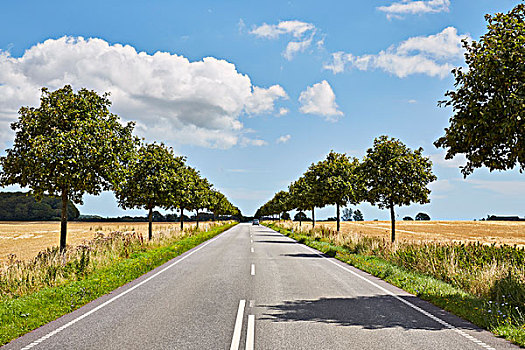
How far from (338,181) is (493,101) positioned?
20.3 meters

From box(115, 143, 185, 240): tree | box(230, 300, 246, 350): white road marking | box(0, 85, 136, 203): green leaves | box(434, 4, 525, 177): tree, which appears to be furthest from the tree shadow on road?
box(115, 143, 185, 240): tree

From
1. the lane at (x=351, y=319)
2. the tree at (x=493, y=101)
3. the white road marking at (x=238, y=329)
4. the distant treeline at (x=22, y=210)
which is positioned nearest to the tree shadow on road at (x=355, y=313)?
the lane at (x=351, y=319)

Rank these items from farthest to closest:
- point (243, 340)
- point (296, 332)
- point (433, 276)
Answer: point (433, 276) < point (296, 332) < point (243, 340)

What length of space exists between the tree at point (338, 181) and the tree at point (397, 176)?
6.18 meters

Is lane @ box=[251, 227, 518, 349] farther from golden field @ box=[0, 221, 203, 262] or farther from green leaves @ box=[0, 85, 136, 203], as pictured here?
golden field @ box=[0, 221, 203, 262]

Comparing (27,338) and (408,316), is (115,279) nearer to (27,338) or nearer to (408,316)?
(27,338)

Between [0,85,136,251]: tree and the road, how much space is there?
537cm

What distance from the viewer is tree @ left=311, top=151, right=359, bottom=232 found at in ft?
92.3

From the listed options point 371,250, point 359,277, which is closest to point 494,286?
point 359,277

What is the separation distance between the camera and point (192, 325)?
22.1 ft

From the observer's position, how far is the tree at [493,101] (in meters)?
7.70

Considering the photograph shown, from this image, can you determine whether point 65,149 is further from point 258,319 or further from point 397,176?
point 397,176

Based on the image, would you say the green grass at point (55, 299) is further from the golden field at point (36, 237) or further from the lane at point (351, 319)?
the golden field at point (36, 237)

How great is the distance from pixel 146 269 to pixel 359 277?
766 cm
